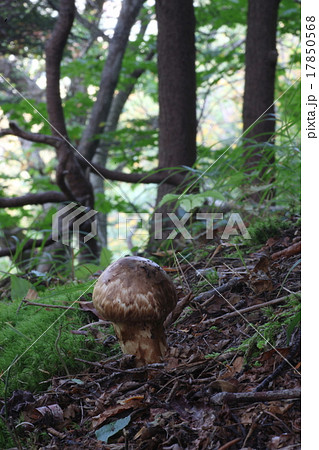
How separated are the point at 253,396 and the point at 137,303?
21.1 inches

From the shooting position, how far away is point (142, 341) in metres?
1.73

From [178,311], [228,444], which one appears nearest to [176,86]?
[178,311]

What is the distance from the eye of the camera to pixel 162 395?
150 centimetres

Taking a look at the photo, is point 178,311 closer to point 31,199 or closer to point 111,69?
point 31,199

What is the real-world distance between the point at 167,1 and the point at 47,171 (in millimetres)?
6300

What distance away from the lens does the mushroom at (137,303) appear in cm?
160

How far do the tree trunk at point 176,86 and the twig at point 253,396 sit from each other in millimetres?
3018

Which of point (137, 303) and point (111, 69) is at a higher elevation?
point (111, 69)

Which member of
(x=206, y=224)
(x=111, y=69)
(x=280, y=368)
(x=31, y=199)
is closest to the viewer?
(x=280, y=368)

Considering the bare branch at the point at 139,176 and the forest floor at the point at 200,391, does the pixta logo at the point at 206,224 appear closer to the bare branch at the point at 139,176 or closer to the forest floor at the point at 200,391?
the bare branch at the point at 139,176

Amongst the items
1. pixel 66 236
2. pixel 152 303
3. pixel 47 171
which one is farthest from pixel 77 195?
pixel 47 171

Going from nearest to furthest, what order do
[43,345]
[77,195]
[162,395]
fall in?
1. [162,395]
2. [43,345]
3. [77,195]
